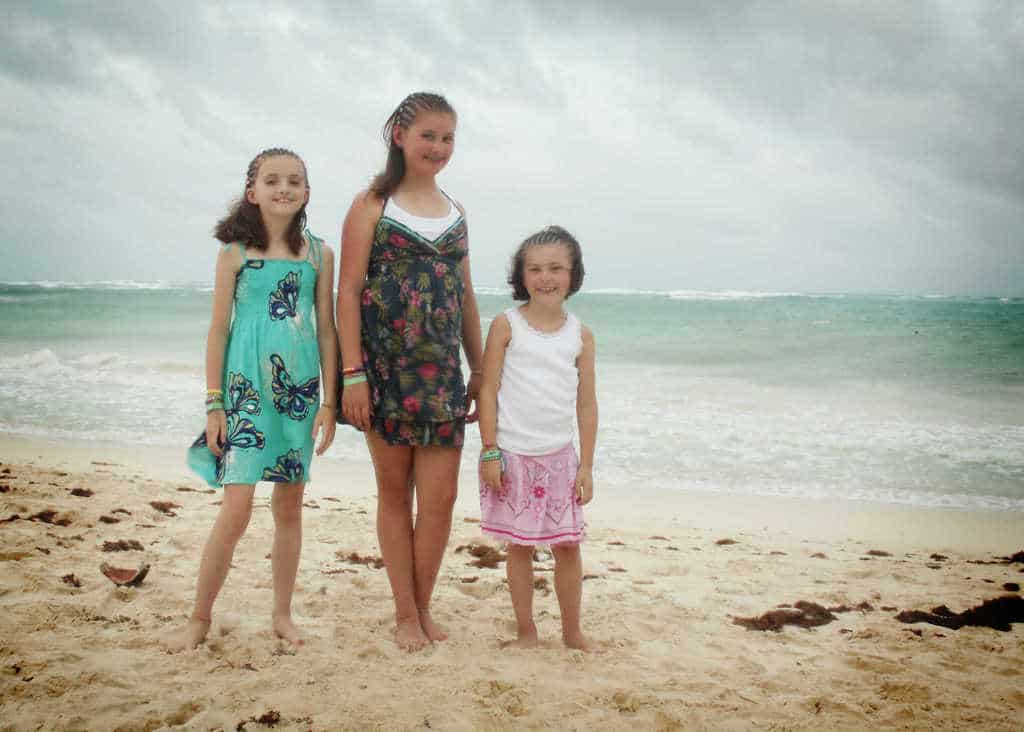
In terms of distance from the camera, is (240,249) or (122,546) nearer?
(240,249)

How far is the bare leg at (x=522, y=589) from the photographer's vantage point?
262 cm

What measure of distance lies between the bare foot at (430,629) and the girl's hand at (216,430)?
94 centimetres

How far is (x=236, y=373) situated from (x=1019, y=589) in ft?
12.3

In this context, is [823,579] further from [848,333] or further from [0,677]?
[848,333]

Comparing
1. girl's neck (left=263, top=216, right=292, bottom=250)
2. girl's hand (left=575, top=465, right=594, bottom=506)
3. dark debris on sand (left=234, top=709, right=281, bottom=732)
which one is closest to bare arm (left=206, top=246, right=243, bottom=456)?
girl's neck (left=263, top=216, right=292, bottom=250)

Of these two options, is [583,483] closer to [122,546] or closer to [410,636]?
[410,636]

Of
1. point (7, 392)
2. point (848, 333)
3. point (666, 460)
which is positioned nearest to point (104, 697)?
point (666, 460)

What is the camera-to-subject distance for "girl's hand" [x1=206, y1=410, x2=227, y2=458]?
245 cm

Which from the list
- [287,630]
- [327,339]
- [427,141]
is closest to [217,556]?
[287,630]

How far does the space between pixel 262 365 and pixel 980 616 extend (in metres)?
3.08

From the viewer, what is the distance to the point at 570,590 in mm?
2654

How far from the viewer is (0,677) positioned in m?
2.09

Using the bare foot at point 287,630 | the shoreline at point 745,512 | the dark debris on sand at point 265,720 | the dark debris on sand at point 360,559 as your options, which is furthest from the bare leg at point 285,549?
the shoreline at point 745,512

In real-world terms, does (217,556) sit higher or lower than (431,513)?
lower
